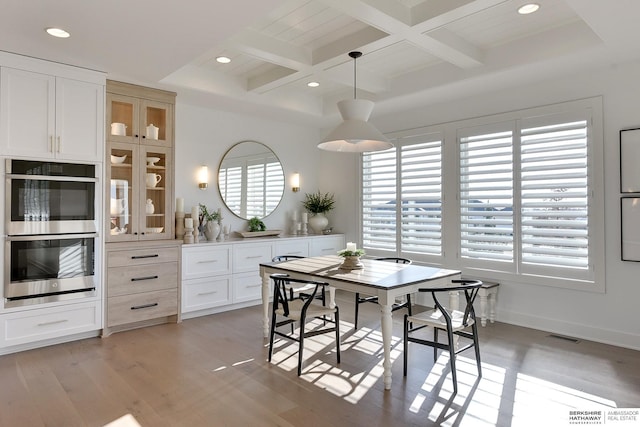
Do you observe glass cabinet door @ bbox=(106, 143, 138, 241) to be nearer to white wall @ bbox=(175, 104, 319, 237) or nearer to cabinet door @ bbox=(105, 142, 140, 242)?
cabinet door @ bbox=(105, 142, 140, 242)

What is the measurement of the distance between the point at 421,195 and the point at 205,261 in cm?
283

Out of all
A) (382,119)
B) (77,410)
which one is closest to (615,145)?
(382,119)

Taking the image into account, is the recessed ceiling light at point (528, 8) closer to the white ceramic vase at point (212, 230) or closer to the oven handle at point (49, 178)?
the white ceramic vase at point (212, 230)

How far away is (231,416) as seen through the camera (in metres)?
2.58

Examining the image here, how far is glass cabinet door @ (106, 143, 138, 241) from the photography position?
14.2ft

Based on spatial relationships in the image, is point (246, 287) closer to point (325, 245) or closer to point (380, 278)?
point (325, 245)

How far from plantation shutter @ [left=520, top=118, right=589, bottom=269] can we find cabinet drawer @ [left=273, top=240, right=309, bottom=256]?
110 inches

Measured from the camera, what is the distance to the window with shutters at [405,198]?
17.3ft

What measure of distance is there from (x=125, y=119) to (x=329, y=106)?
2.61 m

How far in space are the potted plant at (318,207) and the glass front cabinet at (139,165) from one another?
2.27 meters

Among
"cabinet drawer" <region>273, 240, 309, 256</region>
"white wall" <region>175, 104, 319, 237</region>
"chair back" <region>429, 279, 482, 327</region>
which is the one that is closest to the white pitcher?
"white wall" <region>175, 104, 319, 237</region>

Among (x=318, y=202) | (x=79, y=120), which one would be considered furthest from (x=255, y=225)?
(x=79, y=120)

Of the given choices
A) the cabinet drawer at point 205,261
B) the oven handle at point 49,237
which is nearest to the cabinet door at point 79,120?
the oven handle at point 49,237

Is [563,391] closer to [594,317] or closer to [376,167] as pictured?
[594,317]
